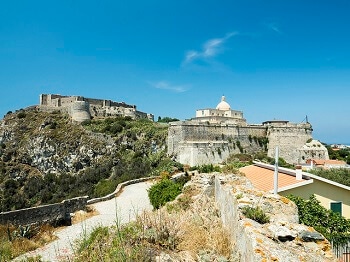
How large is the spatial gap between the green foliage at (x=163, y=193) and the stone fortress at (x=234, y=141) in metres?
20.7

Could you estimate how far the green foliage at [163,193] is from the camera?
13.1m

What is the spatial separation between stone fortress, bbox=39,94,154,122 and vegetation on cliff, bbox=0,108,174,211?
251cm

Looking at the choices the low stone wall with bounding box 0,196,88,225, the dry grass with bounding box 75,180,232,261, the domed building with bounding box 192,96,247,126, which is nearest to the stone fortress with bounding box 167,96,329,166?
the domed building with bounding box 192,96,247,126

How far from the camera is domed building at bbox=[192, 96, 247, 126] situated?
52.4 meters

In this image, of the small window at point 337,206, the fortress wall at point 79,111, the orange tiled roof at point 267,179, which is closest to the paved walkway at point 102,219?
the orange tiled roof at point 267,179

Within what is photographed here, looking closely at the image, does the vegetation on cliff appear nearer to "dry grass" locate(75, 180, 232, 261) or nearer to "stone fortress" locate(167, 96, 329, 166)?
"stone fortress" locate(167, 96, 329, 166)

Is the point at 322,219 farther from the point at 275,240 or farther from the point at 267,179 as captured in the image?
the point at 275,240

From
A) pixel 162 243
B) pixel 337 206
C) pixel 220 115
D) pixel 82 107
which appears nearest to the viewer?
pixel 162 243

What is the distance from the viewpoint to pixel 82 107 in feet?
187

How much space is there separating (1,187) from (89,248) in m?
44.3

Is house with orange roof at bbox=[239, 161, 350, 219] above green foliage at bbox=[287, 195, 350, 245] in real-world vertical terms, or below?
above

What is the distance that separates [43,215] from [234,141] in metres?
34.2

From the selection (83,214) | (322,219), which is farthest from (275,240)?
(83,214)

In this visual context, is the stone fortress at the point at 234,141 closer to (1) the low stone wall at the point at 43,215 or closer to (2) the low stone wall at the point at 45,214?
(2) the low stone wall at the point at 45,214
